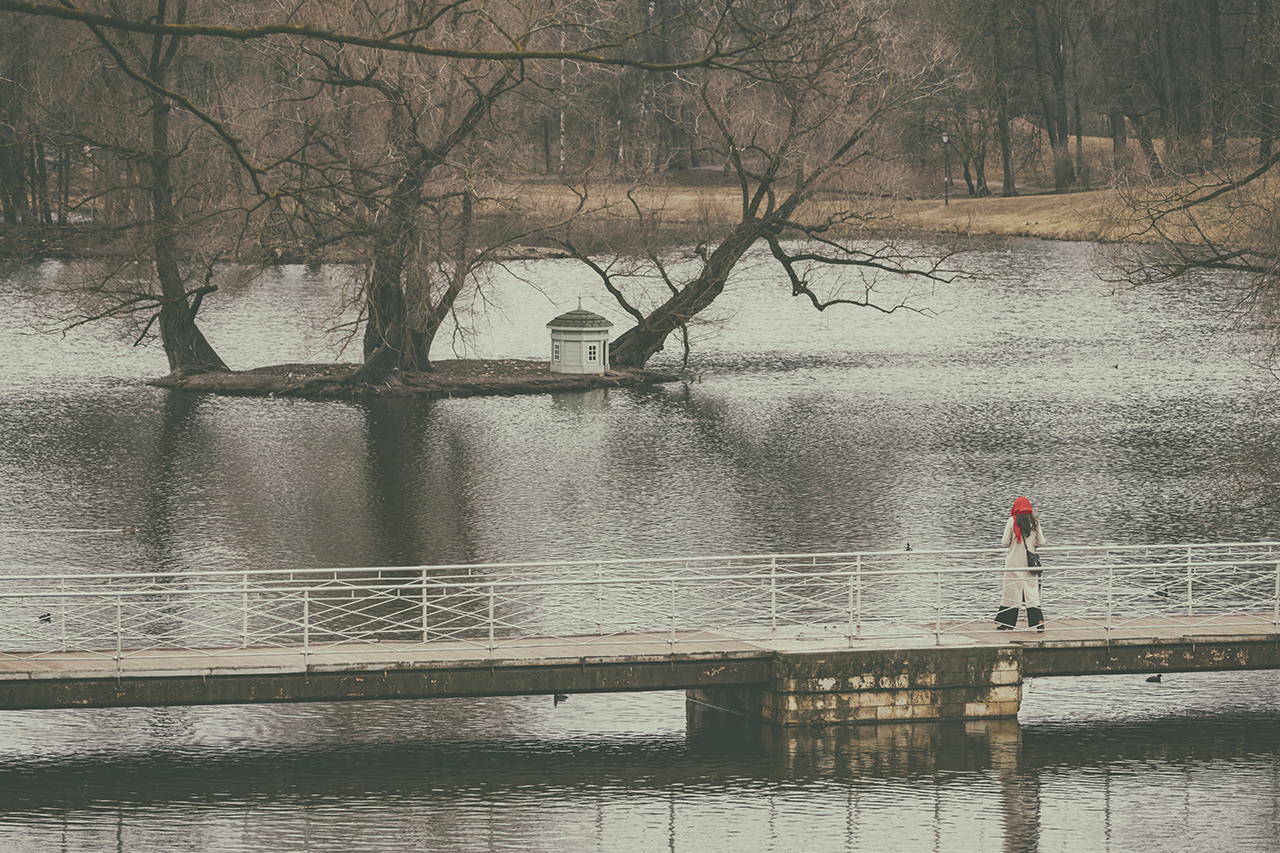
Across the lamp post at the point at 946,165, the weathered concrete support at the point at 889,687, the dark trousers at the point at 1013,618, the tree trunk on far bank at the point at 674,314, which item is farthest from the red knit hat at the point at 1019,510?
the lamp post at the point at 946,165

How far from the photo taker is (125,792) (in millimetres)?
16156

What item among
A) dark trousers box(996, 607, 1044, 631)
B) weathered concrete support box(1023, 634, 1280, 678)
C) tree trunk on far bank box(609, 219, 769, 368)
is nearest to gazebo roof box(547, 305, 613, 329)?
tree trunk on far bank box(609, 219, 769, 368)

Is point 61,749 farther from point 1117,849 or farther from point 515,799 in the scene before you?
point 1117,849

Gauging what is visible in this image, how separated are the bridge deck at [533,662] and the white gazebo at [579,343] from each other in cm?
2806

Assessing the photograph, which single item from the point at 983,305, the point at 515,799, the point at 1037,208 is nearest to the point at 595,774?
the point at 515,799

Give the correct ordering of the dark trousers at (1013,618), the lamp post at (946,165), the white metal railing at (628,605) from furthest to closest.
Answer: the lamp post at (946,165)
the dark trousers at (1013,618)
the white metal railing at (628,605)

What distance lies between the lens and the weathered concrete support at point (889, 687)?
1770 cm

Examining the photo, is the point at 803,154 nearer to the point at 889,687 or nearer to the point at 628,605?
the point at 628,605

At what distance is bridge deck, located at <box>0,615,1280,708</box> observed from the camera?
17.0m

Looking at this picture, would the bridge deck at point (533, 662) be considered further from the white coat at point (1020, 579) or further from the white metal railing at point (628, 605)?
the white coat at point (1020, 579)

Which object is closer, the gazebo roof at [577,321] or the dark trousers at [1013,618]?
the dark trousers at [1013,618]

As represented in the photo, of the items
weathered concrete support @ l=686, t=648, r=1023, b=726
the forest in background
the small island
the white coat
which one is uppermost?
the forest in background

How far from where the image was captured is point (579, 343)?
4653 centimetres

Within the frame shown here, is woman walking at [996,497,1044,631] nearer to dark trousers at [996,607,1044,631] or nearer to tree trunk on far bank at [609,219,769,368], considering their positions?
dark trousers at [996,607,1044,631]
